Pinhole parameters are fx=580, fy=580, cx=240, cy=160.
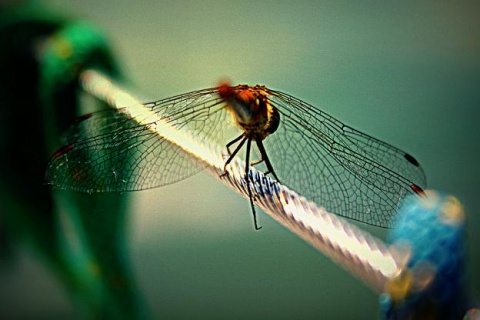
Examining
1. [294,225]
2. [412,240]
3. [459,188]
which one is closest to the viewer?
[412,240]

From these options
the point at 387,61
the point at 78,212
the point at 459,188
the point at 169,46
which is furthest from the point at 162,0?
the point at 78,212

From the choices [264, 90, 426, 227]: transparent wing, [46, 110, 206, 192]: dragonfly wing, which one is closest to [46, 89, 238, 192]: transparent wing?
[46, 110, 206, 192]: dragonfly wing

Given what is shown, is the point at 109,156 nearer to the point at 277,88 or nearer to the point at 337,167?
the point at 337,167

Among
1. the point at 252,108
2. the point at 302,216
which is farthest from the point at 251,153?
the point at 302,216

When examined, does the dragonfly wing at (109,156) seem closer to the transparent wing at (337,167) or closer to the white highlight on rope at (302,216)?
the white highlight on rope at (302,216)

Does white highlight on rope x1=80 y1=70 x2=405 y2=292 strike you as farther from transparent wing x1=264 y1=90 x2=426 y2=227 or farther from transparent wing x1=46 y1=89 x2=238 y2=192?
transparent wing x1=264 y1=90 x2=426 y2=227

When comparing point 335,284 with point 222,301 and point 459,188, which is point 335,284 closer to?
point 222,301
